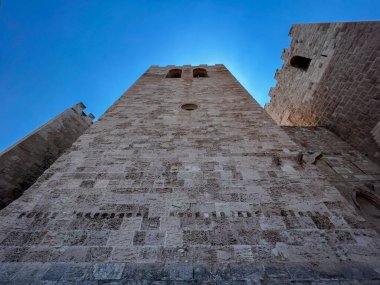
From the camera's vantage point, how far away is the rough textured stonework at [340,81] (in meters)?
6.35

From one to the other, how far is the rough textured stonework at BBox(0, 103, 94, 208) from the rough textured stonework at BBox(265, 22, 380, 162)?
877 centimetres

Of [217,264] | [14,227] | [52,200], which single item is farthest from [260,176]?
[14,227]

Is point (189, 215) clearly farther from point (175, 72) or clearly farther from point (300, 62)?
point (300, 62)

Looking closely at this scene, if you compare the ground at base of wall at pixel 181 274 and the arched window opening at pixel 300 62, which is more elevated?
the arched window opening at pixel 300 62

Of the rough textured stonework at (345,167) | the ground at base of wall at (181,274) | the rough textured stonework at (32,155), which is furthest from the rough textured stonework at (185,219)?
the rough textured stonework at (32,155)

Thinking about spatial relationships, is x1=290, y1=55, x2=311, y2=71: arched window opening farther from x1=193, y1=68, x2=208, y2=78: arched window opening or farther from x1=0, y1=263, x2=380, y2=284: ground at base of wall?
x1=0, y1=263, x2=380, y2=284: ground at base of wall

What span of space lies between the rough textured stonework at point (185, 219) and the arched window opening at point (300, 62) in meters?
7.17

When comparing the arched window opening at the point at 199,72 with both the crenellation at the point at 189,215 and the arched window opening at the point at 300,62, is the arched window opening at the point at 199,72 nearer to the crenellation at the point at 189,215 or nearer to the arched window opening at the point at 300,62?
the arched window opening at the point at 300,62

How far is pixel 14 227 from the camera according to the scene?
2807 mm

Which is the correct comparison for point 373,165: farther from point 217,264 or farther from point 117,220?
point 117,220

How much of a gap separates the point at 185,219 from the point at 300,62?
429 inches

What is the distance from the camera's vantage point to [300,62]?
11.1 metres

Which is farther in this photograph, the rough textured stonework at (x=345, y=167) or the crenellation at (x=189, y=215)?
the rough textured stonework at (x=345, y=167)

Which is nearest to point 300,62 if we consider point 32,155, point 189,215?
point 189,215
